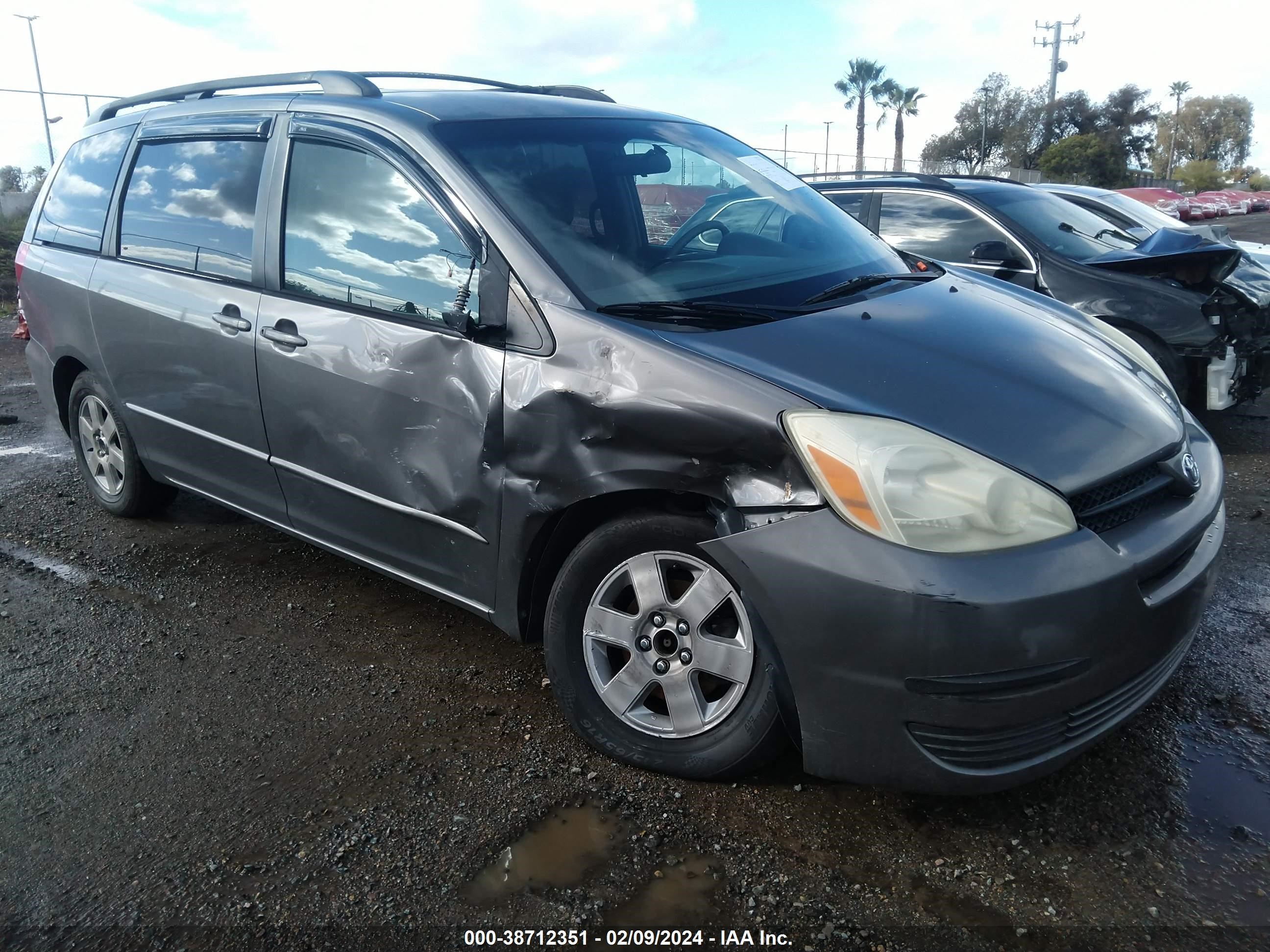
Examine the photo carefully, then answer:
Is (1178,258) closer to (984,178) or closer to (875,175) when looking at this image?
(984,178)

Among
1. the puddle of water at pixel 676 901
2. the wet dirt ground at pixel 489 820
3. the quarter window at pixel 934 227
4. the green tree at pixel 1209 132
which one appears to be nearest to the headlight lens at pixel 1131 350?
the wet dirt ground at pixel 489 820

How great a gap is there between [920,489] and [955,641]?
34 centimetres

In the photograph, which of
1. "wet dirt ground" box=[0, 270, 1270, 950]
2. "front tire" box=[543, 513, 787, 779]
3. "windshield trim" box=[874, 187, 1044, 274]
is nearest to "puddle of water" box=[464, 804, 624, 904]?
"wet dirt ground" box=[0, 270, 1270, 950]

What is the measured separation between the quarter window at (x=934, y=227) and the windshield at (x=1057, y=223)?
0.16 m

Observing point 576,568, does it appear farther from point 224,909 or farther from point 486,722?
point 224,909

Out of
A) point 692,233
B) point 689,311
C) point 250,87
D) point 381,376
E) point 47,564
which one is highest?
point 250,87

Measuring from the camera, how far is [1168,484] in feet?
8.46

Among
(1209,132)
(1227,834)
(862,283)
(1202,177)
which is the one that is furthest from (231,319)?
(1209,132)

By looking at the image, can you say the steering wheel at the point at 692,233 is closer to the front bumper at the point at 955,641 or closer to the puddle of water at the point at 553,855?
the front bumper at the point at 955,641

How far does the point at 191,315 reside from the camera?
3.71 metres

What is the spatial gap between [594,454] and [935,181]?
5240 millimetres

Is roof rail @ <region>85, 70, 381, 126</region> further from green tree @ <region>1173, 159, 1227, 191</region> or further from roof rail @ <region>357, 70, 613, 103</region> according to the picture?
green tree @ <region>1173, 159, 1227, 191</region>

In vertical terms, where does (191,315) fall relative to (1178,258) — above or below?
above

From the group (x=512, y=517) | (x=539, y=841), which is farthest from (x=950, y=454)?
(x=539, y=841)
